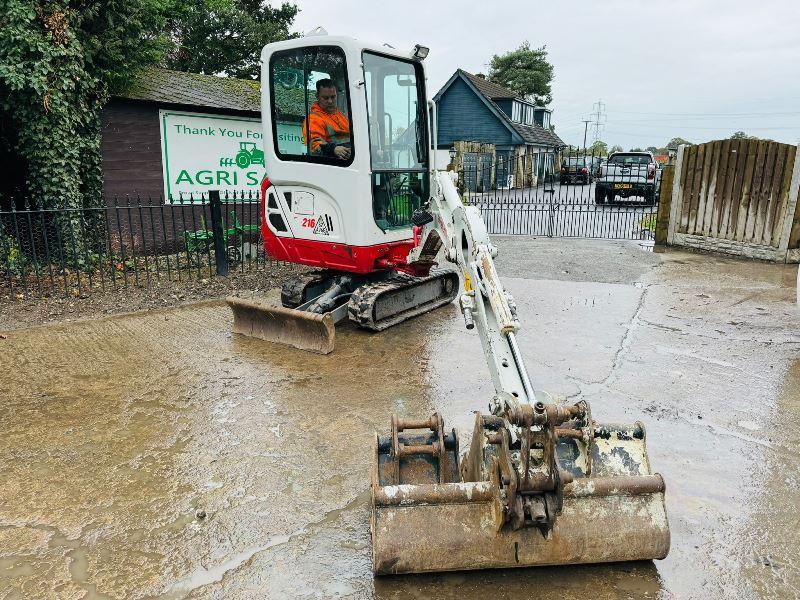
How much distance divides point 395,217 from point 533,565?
4191mm

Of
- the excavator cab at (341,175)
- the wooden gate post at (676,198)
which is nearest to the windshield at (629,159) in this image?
the wooden gate post at (676,198)

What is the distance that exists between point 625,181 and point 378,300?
16.6 m

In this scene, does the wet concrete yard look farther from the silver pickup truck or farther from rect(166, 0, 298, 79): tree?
rect(166, 0, 298, 79): tree

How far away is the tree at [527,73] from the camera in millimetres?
53500

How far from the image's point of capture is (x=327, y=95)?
5.92 meters

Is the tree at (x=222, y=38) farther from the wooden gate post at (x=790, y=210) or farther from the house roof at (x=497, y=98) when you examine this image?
the wooden gate post at (x=790, y=210)

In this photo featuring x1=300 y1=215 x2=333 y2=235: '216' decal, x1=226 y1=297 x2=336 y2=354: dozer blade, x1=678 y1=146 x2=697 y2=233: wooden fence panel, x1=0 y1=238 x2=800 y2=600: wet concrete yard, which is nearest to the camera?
x1=0 y1=238 x2=800 y2=600: wet concrete yard

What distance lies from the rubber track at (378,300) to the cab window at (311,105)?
1.30 m

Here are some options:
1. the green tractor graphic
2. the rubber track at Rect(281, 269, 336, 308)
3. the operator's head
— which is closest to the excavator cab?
the operator's head

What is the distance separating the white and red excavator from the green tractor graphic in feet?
16.1

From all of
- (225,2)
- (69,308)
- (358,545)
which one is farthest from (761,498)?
(225,2)

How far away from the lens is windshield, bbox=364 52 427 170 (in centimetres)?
589

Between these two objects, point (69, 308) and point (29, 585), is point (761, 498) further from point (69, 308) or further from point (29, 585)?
point (69, 308)

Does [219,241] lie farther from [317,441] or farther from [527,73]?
[527,73]
